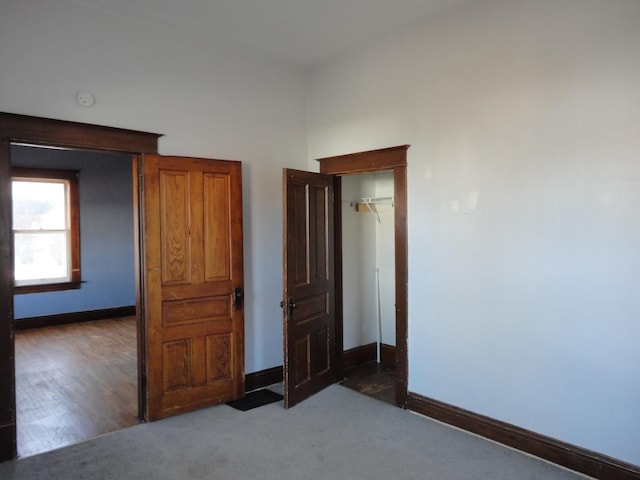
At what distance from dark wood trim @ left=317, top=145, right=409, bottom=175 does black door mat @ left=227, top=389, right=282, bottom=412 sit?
218cm

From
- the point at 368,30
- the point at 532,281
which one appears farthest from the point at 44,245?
the point at 532,281

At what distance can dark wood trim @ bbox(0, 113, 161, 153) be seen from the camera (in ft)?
9.65

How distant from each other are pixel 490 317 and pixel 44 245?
709 cm

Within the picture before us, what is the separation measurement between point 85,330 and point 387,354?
4.91 m

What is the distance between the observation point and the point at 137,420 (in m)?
3.52

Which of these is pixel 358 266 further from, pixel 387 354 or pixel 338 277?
pixel 387 354

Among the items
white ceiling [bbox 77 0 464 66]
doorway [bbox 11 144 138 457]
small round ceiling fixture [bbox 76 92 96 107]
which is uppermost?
white ceiling [bbox 77 0 464 66]

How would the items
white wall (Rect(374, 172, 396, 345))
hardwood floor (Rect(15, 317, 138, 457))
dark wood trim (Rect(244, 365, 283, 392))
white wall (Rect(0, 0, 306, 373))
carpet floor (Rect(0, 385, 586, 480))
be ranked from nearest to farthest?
carpet floor (Rect(0, 385, 586, 480))
white wall (Rect(0, 0, 306, 373))
hardwood floor (Rect(15, 317, 138, 457))
dark wood trim (Rect(244, 365, 283, 392))
white wall (Rect(374, 172, 396, 345))

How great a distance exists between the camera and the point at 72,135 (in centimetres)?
315

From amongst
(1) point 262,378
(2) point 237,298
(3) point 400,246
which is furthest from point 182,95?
(1) point 262,378

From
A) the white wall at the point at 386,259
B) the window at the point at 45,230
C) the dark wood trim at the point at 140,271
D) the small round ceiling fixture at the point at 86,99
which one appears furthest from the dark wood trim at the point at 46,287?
the white wall at the point at 386,259

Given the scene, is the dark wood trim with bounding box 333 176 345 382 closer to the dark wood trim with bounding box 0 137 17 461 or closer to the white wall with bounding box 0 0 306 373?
the white wall with bounding box 0 0 306 373

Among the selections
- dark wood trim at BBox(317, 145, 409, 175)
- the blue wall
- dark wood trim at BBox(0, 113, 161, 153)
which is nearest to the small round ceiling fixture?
dark wood trim at BBox(0, 113, 161, 153)

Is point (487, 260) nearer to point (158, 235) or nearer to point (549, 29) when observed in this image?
point (549, 29)
